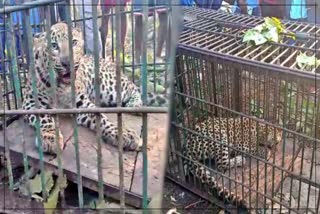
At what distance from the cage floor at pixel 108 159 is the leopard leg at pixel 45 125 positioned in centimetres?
3

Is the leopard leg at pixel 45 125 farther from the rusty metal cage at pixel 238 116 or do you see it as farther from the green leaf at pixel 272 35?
the green leaf at pixel 272 35

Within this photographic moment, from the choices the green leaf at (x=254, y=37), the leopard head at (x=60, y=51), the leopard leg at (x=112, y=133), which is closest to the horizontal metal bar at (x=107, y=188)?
the leopard leg at (x=112, y=133)

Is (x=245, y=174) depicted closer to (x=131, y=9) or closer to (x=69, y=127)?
(x=69, y=127)

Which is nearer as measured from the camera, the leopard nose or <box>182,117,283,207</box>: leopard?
<box>182,117,283,207</box>: leopard

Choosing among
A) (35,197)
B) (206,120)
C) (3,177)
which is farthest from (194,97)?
(3,177)

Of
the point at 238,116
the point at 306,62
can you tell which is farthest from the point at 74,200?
the point at 306,62

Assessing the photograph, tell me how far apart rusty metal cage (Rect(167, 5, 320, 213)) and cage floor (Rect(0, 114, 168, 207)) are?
137 millimetres

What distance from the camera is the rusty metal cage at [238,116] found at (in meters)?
1.76

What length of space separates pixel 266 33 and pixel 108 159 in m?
0.81

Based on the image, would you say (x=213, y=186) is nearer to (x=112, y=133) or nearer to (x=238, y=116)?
(x=238, y=116)

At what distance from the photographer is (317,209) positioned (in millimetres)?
1676

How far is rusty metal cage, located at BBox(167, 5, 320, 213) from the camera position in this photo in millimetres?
1763

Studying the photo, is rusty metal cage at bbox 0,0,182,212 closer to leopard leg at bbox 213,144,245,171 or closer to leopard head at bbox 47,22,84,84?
leopard head at bbox 47,22,84,84

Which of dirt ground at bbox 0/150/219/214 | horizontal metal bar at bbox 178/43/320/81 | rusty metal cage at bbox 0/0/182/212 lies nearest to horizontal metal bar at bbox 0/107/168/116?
rusty metal cage at bbox 0/0/182/212
